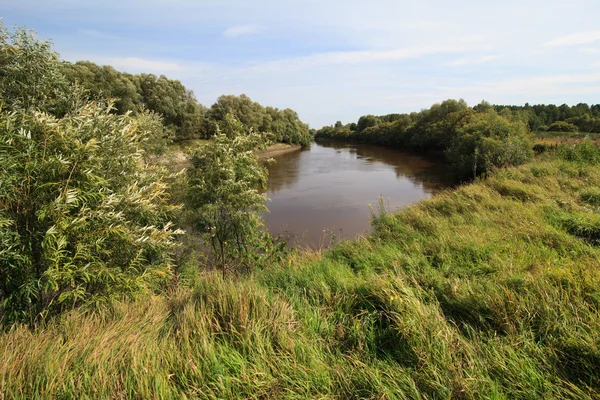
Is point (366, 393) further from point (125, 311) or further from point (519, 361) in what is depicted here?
point (125, 311)

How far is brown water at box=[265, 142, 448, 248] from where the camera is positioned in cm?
1496

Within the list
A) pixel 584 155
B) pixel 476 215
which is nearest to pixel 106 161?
pixel 476 215

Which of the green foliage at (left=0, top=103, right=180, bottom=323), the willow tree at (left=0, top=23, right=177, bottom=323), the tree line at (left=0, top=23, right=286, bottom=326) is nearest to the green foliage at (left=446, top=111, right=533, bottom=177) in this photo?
the tree line at (left=0, top=23, right=286, bottom=326)

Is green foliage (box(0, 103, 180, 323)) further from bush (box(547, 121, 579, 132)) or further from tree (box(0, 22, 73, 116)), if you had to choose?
bush (box(547, 121, 579, 132))

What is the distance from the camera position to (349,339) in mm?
3115

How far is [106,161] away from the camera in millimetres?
5129

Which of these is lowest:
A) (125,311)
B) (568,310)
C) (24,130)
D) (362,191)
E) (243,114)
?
(362,191)

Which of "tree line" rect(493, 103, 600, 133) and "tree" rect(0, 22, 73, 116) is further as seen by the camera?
"tree line" rect(493, 103, 600, 133)

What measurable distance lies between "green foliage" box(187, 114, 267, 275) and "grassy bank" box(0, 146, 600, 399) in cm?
453

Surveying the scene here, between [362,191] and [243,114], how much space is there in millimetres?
27473

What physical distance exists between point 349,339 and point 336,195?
1981 centimetres

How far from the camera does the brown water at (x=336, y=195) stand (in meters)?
15.0

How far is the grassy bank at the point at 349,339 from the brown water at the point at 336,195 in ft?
16.5

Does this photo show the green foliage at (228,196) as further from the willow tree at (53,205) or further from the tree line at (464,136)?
the tree line at (464,136)
